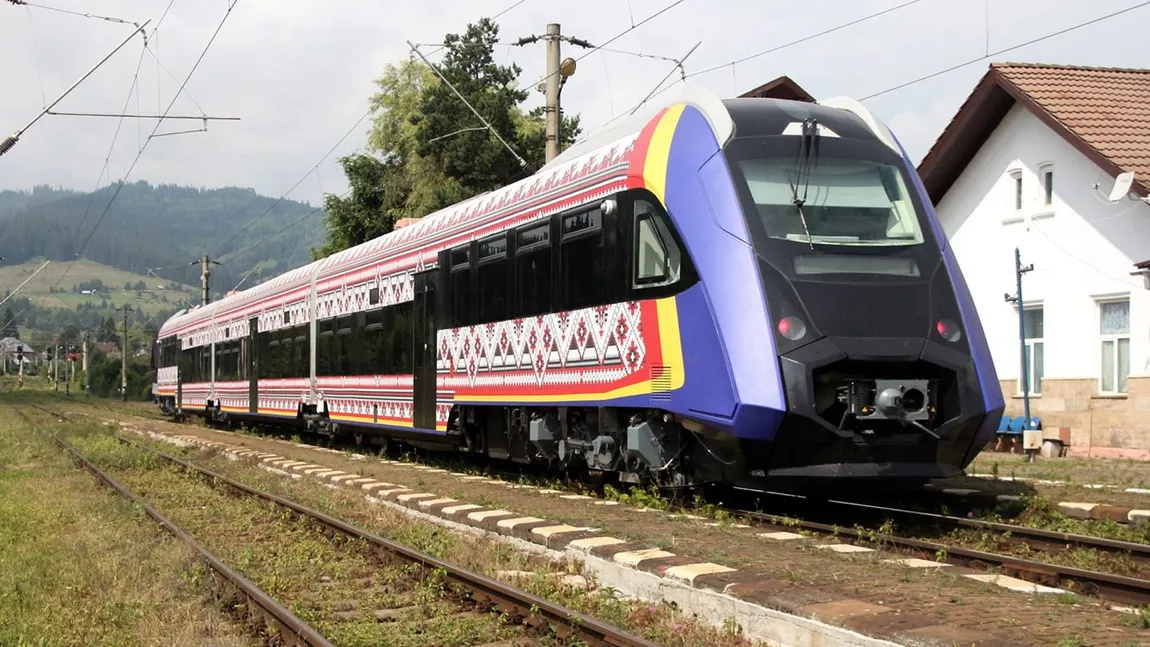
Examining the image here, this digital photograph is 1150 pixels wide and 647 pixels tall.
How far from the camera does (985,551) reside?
30.0 ft

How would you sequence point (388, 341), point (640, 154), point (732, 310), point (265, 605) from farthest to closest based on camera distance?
1. point (388, 341)
2. point (640, 154)
3. point (732, 310)
4. point (265, 605)

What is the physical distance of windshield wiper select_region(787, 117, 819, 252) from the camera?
34.6 ft

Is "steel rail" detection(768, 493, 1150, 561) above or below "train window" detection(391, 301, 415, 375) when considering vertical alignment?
below

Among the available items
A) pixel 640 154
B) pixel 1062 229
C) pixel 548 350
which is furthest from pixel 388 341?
pixel 1062 229

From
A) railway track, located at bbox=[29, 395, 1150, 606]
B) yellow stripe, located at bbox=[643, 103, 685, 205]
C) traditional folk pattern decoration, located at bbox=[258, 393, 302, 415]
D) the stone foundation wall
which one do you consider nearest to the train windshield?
yellow stripe, located at bbox=[643, 103, 685, 205]

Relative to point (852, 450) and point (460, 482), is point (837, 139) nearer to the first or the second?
point (852, 450)

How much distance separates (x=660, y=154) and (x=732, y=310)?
6.41 feet

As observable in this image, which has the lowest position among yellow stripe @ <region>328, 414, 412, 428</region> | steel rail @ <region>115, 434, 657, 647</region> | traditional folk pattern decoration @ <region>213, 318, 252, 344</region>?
steel rail @ <region>115, 434, 657, 647</region>

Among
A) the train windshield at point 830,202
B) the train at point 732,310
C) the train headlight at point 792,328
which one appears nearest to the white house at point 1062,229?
the train at point 732,310

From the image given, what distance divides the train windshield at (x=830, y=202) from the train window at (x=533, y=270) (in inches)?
126

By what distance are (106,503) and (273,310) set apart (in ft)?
42.3

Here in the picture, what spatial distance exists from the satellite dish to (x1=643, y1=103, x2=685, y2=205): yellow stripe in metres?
12.1

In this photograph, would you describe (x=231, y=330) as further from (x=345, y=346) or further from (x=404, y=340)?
(x=404, y=340)

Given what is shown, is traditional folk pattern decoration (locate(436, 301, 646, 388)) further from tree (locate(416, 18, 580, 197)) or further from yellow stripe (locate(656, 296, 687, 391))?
tree (locate(416, 18, 580, 197))
